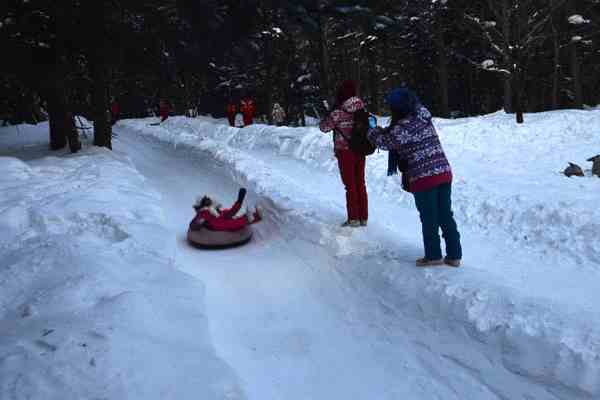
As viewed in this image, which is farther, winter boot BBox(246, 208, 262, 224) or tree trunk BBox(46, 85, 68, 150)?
tree trunk BBox(46, 85, 68, 150)

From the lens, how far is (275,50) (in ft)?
88.1

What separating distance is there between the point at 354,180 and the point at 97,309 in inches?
153

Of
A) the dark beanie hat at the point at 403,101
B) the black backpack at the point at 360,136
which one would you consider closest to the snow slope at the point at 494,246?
the black backpack at the point at 360,136

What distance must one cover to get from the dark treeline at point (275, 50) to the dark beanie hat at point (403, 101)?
29.1 ft

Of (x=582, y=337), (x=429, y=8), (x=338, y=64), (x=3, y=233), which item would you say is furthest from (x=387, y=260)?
(x=338, y=64)

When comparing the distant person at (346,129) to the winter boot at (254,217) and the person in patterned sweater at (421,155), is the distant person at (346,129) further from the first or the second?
the winter boot at (254,217)

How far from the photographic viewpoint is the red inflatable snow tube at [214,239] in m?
7.11

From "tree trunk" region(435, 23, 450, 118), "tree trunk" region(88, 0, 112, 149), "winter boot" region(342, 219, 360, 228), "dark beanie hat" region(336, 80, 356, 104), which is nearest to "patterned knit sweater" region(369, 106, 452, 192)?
"dark beanie hat" region(336, 80, 356, 104)

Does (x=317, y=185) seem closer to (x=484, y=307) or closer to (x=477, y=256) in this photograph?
(x=477, y=256)

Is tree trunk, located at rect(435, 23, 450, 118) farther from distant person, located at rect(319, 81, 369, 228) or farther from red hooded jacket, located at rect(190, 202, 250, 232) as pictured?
red hooded jacket, located at rect(190, 202, 250, 232)

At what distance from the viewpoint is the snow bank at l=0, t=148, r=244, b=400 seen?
10.4ft

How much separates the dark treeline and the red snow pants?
7407mm

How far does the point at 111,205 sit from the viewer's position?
792cm

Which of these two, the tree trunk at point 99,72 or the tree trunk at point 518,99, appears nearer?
the tree trunk at point 99,72
